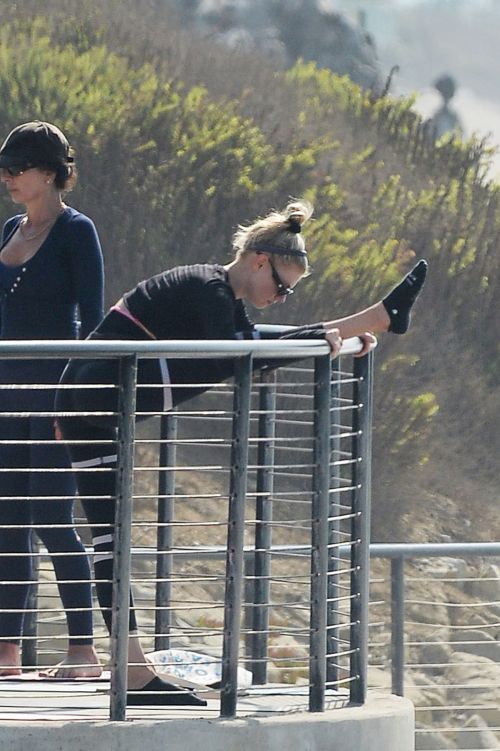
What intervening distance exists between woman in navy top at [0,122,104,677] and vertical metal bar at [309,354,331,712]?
898 millimetres

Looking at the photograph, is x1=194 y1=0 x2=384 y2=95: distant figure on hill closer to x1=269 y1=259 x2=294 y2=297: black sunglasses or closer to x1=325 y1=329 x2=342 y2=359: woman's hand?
x1=269 y1=259 x2=294 y2=297: black sunglasses

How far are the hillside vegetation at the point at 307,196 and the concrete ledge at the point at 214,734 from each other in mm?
12626

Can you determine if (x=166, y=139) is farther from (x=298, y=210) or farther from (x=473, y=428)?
(x=298, y=210)

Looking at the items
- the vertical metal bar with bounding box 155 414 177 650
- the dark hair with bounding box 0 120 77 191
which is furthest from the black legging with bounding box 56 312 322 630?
the vertical metal bar with bounding box 155 414 177 650

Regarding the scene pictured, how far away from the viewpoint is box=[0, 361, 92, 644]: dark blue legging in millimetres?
5637

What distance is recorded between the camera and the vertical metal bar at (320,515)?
5023mm

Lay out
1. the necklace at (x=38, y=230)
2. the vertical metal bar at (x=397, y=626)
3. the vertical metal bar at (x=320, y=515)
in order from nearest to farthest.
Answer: the vertical metal bar at (x=320, y=515) → the necklace at (x=38, y=230) → the vertical metal bar at (x=397, y=626)

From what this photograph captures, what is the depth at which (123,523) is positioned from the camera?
4688mm

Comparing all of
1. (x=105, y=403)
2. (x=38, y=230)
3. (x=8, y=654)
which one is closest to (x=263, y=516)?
(x=8, y=654)

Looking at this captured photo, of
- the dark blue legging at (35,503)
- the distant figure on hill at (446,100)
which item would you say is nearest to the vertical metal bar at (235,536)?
the dark blue legging at (35,503)

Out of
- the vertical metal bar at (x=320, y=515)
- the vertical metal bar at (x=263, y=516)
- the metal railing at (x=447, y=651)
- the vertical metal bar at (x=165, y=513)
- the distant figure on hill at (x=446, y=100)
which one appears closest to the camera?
the vertical metal bar at (x=320, y=515)

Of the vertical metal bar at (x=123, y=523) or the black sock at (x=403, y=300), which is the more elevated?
the black sock at (x=403, y=300)

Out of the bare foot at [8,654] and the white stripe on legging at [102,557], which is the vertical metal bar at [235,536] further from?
the bare foot at [8,654]

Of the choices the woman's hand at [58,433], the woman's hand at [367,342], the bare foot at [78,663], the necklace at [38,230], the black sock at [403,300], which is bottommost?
the bare foot at [78,663]
